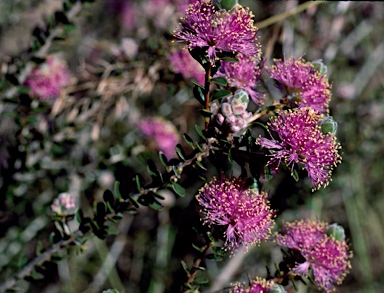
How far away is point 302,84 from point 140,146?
942 mm

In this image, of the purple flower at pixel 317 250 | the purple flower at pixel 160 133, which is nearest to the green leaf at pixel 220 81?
the purple flower at pixel 317 250

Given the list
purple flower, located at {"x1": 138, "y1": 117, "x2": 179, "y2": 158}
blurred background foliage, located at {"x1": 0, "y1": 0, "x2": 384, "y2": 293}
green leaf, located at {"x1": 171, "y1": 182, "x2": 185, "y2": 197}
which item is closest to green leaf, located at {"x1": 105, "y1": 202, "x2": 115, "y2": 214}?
green leaf, located at {"x1": 171, "y1": 182, "x2": 185, "y2": 197}

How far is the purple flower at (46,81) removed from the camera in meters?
1.80

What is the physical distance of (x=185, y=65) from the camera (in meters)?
1.83

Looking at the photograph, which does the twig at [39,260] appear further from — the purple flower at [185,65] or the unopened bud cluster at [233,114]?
the purple flower at [185,65]

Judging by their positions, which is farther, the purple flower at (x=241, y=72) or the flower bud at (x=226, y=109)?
the purple flower at (x=241, y=72)

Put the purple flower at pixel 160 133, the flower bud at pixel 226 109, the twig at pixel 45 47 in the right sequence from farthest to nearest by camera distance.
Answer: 1. the purple flower at pixel 160 133
2. the twig at pixel 45 47
3. the flower bud at pixel 226 109

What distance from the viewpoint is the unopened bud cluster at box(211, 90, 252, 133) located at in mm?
1033

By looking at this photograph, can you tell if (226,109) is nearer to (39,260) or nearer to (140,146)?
(39,260)

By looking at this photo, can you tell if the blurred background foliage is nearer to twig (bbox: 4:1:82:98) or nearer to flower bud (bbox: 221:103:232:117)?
twig (bbox: 4:1:82:98)

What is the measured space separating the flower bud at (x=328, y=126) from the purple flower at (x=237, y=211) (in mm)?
195

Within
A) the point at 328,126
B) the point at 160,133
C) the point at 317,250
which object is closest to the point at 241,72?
the point at 328,126

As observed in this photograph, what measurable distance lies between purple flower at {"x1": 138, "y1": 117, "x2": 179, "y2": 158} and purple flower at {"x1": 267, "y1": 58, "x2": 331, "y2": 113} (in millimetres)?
984

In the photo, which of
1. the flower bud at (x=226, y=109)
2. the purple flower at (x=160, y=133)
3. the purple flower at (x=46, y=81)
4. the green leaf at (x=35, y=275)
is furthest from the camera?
the purple flower at (x=160, y=133)
